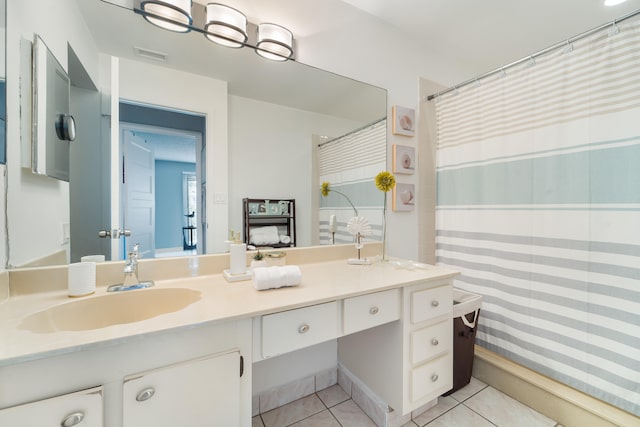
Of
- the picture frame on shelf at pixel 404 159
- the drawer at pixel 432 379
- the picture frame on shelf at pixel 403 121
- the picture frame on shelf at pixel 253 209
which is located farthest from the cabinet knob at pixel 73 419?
the picture frame on shelf at pixel 403 121

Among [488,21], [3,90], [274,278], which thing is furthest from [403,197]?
[3,90]

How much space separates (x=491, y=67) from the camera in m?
2.33

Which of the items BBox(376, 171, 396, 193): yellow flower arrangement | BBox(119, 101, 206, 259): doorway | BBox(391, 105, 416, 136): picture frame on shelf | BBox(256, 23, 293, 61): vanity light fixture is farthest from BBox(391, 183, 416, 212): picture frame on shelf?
BBox(119, 101, 206, 259): doorway

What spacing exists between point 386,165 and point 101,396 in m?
1.76

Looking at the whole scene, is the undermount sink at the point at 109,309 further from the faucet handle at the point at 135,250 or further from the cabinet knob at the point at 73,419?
the cabinet knob at the point at 73,419

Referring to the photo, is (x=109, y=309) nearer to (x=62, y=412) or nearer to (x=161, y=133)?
(x=62, y=412)

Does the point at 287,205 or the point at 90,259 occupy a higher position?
the point at 287,205

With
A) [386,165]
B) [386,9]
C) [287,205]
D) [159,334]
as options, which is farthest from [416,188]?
[159,334]

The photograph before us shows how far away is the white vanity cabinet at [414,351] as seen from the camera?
121 centimetres

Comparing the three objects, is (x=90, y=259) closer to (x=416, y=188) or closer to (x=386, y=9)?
(x=416, y=188)

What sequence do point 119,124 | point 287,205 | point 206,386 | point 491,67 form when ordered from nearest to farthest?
1. point 206,386
2. point 119,124
3. point 287,205
4. point 491,67

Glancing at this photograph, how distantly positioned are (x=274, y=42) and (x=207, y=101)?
493 millimetres

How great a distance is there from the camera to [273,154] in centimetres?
145

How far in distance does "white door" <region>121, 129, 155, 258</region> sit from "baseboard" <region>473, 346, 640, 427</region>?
2.08 metres
